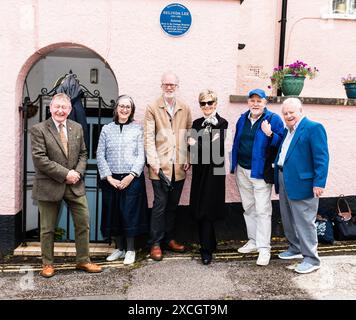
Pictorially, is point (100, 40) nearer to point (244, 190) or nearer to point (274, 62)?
point (244, 190)

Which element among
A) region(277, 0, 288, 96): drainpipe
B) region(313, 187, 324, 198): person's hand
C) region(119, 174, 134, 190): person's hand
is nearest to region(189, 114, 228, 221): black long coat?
region(119, 174, 134, 190): person's hand

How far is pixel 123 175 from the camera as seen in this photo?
5066 millimetres

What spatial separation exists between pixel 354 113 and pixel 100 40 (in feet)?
11.8

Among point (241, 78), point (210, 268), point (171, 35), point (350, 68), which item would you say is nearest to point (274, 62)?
point (241, 78)

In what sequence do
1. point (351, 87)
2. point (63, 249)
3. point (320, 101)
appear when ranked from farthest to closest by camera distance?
point (351, 87) < point (320, 101) < point (63, 249)

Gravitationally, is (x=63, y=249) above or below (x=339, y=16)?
below

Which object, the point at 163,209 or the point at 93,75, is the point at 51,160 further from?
the point at 93,75

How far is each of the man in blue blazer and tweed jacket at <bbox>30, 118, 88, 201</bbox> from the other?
2.28 metres

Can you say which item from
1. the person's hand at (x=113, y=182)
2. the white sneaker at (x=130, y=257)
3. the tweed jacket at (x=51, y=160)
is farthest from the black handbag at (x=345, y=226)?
the tweed jacket at (x=51, y=160)

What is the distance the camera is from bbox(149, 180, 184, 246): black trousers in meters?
5.14

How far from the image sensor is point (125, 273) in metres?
4.88

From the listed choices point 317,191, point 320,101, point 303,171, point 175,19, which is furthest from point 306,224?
point 175,19

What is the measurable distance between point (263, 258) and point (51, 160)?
8.65 ft

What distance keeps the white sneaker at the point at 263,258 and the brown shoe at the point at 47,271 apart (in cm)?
234
